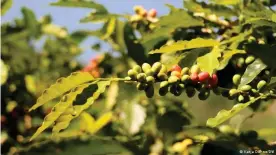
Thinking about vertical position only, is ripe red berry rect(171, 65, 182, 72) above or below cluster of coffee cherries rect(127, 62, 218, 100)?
above

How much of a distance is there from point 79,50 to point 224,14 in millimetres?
2056

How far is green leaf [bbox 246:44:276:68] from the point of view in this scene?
1.34 meters

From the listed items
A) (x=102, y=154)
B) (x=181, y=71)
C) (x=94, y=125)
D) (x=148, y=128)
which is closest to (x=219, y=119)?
(x=181, y=71)

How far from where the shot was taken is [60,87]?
4.09 ft

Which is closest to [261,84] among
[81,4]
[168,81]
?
[168,81]

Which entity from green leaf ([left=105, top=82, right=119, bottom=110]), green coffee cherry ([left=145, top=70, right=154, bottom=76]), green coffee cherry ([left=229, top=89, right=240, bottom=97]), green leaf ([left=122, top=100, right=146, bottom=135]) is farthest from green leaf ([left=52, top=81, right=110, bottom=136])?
green leaf ([left=105, top=82, right=119, bottom=110])

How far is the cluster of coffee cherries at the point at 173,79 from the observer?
1.23 m

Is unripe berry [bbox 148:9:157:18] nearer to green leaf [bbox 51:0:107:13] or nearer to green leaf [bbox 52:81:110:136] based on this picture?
green leaf [bbox 51:0:107:13]

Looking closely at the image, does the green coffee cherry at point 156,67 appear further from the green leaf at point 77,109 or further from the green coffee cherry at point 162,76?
the green leaf at point 77,109

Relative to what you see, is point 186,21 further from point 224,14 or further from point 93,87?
point 93,87

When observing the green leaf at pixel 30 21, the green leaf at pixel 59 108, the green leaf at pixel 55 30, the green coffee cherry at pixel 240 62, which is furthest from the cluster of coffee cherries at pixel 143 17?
the green leaf at pixel 55 30

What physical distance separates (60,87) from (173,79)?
0.90 ft

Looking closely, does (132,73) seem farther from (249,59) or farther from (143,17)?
(143,17)

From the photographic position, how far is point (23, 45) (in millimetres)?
3238
